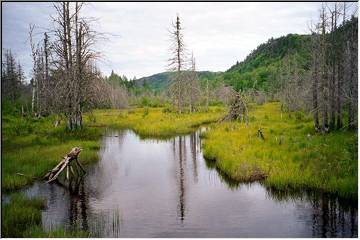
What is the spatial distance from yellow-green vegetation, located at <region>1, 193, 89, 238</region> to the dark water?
326 mm

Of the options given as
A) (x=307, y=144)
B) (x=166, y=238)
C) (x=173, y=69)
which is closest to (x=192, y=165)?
(x=307, y=144)

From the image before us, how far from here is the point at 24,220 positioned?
1123cm

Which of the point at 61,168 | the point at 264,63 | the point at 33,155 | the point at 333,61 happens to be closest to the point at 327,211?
the point at 61,168

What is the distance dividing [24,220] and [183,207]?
14.9 ft

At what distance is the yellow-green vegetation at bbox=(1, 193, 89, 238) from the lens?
33.7 feet

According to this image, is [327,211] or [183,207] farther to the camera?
[183,207]

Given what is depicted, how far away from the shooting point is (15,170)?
1602 cm

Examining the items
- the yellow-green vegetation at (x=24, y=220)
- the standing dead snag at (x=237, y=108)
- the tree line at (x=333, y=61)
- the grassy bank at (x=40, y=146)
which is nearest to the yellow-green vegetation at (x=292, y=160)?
the tree line at (x=333, y=61)

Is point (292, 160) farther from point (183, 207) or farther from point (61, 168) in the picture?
point (61, 168)

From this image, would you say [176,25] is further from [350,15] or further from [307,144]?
[307,144]

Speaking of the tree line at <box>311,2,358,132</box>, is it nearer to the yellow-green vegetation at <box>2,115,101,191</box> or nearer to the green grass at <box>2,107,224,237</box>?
the green grass at <box>2,107,224,237</box>

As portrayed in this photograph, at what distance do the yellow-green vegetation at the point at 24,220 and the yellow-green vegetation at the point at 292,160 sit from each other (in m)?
7.26

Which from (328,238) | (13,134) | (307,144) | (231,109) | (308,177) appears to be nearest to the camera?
(328,238)

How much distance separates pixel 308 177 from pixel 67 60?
1561 centimetres
